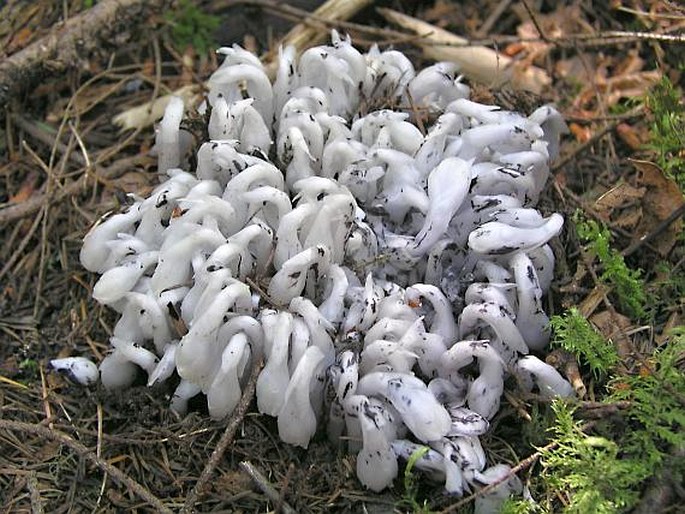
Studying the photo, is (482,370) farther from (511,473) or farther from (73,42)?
(73,42)

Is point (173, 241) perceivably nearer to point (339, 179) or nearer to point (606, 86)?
point (339, 179)

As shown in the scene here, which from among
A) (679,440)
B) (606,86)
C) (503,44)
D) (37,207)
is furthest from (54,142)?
(679,440)

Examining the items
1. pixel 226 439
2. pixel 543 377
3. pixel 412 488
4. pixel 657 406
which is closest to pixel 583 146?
pixel 543 377

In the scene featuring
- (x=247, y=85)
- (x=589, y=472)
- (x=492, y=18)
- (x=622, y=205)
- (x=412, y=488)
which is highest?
(x=247, y=85)

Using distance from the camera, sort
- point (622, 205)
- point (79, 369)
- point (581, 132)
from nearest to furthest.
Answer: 1. point (79, 369)
2. point (622, 205)
3. point (581, 132)

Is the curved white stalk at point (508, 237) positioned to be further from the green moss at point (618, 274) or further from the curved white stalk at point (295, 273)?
the curved white stalk at point (295, 273)

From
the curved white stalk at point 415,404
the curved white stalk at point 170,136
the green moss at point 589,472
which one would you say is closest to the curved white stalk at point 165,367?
the curved white stalk at point 415,404
